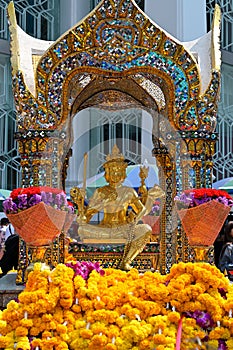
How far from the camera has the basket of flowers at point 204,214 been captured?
618cm

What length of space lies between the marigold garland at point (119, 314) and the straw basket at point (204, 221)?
95.6 inches

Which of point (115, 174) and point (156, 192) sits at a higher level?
point (115, 174)

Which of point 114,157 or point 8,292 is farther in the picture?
point 114,157

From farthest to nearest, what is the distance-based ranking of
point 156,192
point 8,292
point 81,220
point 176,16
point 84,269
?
point 176,16 < point 156,192 < point 81,220 < point 8,292 < point 84,269

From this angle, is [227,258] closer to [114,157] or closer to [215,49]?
[114,157]

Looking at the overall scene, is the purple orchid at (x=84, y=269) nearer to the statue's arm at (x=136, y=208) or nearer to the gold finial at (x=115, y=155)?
the statue's arm at (x=136, y=208)

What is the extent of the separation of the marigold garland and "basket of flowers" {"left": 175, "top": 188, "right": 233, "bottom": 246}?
2.43 meters

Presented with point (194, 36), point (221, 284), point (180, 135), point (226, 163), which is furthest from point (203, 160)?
point (226, 163)

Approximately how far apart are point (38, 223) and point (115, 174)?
1723mm

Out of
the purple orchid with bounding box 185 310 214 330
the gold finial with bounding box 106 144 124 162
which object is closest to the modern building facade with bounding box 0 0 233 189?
the gold finial with bounding box 106 144 124 162

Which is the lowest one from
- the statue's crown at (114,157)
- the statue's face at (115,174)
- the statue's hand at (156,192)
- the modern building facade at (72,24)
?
the statue's hand at (156,192)

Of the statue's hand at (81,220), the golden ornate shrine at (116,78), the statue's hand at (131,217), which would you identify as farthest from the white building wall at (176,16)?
the statue's hand at (81,220)

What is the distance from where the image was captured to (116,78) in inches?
277

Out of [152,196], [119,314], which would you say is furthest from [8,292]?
[119,314]
